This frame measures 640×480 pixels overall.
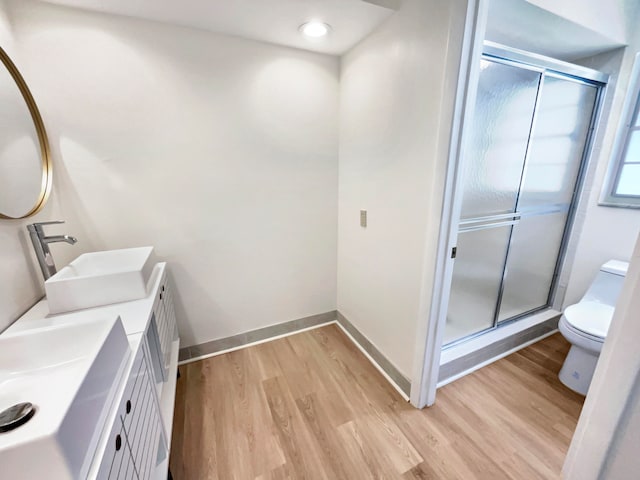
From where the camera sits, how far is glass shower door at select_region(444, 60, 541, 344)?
159cm

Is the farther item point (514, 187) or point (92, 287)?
point (514, 187)

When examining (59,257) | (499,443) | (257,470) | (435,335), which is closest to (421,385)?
(435,335)

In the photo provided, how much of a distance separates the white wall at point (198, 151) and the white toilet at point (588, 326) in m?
1.71

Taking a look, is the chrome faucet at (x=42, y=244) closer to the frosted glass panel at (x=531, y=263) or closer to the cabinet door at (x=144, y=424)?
the cabinet door at (x=144, y=424)

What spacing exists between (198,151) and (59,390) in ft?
4.54

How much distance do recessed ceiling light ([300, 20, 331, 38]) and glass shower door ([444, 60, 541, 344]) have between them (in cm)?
94

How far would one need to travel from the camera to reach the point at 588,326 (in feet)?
5.27

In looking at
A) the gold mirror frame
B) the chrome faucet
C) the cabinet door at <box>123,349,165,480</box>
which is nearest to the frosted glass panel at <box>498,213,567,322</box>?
the cabinet door at <box>123,349,165,480</box>

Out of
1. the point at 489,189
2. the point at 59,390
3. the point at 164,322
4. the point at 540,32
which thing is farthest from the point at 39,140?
the point at 540,32

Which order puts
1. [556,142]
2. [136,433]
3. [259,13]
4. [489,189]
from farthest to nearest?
[556,142]
[489,189]
[259,13]
[136,433]

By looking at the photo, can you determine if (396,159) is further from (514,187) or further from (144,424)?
(144,424)

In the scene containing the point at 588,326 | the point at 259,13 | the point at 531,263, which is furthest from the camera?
the point at 531,263

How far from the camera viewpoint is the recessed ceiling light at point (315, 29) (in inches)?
58.4

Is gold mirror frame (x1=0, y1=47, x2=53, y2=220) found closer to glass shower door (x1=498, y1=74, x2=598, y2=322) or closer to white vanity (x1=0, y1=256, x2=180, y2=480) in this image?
white vanity (x1=0, y1=256, x2=180, y2=480)
